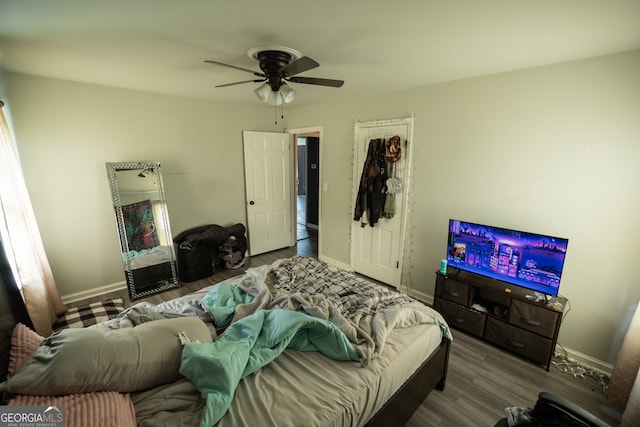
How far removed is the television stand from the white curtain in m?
3.43

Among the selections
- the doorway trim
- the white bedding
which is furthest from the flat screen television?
the doorway trim

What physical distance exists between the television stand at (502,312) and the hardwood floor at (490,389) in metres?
0.11

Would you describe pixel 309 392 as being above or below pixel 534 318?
above

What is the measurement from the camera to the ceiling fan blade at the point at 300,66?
1.60m

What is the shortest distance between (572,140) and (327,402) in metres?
2.53

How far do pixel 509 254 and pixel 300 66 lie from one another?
7.28 feet

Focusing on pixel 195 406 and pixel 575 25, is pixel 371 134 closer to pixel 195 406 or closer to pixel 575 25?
pixel 575 25

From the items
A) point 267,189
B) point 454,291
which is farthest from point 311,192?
point 454,291

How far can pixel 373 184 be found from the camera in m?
3.33

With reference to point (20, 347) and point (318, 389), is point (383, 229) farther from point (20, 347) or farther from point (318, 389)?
point (20, 347)

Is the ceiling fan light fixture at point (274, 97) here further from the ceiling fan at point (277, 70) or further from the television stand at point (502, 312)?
the television stand at point (502, 312)

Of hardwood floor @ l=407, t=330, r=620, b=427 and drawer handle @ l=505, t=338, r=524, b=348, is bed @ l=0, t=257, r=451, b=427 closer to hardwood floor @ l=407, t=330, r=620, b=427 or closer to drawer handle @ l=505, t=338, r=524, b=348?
hardwood floor @ l=407, t=330, r=620, b=427

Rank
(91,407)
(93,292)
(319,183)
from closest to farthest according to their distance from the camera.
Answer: (91,407) → (93,292) → (319,183)

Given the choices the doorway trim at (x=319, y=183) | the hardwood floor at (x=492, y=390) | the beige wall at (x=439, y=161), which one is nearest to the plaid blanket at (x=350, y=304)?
the hardwood floor at (x=492, y=390)
